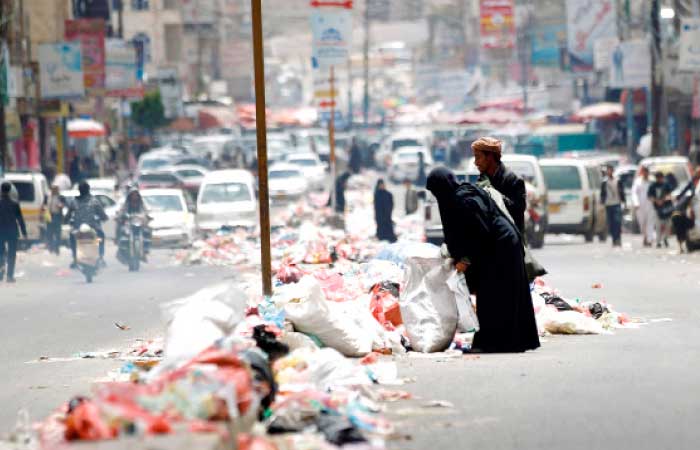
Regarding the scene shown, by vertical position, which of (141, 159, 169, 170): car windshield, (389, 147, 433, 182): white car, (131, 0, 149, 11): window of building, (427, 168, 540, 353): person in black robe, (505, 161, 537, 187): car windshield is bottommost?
(389, 147, 433, 182): white car

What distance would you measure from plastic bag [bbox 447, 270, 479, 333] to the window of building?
363 feet

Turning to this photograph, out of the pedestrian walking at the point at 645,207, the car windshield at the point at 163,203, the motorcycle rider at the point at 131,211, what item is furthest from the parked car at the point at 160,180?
the pedestrian walking at the point at 645,207

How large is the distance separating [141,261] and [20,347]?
1543cm

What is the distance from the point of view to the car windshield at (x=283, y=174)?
5266 centimetres

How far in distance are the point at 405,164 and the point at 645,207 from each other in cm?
3677

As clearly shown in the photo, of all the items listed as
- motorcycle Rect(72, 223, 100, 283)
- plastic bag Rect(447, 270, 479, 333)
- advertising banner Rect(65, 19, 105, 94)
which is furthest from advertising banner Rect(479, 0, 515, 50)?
plastic bag Rect(447, 270, 479, 333)

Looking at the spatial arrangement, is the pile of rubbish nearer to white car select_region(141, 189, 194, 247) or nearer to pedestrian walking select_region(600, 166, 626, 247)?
pedestrian walking select_region(600, 166, 626, 247)

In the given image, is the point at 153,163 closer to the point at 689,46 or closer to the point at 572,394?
the point at 689,46

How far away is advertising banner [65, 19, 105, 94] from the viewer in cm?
5612

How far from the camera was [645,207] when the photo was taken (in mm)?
32906

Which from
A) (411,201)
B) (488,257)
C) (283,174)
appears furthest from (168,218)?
(488,257)

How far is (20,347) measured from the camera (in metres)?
16.6

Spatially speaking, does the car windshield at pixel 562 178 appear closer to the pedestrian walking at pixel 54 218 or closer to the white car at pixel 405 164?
the pedestrian walking at pixel 54 218

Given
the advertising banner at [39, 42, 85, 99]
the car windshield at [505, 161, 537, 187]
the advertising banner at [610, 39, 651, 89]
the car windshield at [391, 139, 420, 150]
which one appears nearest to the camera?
the car windshield at [505, 161, 537, 187]
